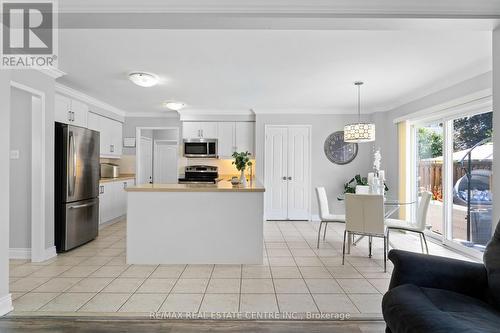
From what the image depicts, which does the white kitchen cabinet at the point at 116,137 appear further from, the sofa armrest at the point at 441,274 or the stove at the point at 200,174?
the sofa armrest at the point at 441,274

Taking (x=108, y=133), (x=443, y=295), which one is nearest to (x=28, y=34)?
(x=108, y=133)

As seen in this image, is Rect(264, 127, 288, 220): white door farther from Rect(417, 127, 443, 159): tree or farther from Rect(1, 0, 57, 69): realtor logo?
Rect(1, 0, 57, 69): realtor logo

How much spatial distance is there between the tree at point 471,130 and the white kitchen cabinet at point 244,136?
355 centimetres

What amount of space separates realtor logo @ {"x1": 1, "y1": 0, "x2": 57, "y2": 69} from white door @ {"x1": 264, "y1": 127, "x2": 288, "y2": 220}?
3.82 meters

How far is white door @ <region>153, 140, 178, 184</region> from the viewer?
23.0 feet

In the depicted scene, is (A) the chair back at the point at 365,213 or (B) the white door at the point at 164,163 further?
(B) the white door at the point at 164,163

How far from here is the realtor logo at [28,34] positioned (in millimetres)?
1878

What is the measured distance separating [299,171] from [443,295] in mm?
4337

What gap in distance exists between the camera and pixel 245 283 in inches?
109

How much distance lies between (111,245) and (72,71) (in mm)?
2394

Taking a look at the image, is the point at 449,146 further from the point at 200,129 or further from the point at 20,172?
the point at 20,172

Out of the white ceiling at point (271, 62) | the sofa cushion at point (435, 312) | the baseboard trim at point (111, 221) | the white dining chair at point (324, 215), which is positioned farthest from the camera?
the baseboard trim at point (111, 221)

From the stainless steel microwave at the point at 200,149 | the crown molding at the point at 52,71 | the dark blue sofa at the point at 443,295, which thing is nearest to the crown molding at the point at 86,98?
the crown molding at the point at 52,71

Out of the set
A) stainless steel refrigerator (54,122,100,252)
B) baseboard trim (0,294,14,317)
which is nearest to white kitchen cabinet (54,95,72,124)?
stainless steel refrigerator (54,122,100,252)
